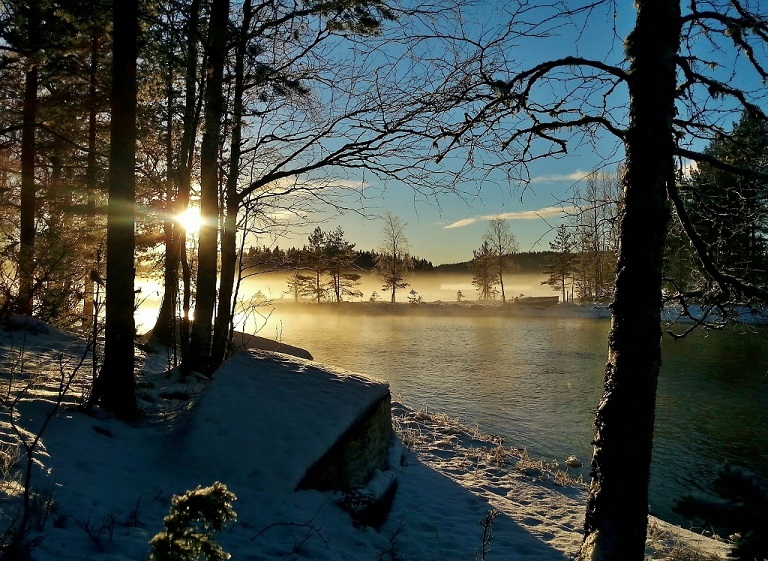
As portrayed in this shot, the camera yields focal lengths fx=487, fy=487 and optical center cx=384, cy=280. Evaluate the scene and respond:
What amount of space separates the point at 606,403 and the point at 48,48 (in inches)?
546

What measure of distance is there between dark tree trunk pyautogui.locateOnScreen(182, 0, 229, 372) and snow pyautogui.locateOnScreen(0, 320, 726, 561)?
43.3 inches

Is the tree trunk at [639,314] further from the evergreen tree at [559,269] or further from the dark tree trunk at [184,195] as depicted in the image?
the evergreen tree at [559,269]

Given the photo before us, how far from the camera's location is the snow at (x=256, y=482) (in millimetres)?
3596

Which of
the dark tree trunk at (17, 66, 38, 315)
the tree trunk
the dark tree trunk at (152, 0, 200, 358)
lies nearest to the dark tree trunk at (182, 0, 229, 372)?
the dark tree trunk at (152, 0, 200, 358)

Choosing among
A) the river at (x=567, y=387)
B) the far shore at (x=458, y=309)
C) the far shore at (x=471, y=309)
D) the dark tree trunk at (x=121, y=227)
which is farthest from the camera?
the far shore at (x=458, y=309)

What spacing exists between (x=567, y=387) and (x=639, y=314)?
516 inches

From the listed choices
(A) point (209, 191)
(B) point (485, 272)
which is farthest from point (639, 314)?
(B) point (485, 272)

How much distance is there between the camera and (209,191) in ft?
27.1

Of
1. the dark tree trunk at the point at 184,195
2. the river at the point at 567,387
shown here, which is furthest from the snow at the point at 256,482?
the dark tree trunk at the point at 184,195

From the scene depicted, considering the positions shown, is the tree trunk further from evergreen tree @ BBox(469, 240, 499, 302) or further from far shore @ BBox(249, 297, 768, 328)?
evergreen tree @ BBox(469, 240, 499, 302)

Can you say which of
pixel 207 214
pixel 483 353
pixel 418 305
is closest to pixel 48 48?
pixel 207 214

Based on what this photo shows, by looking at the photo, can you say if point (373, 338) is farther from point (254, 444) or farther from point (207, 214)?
point (254, 444)

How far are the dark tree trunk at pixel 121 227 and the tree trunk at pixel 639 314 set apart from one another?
16.3ft

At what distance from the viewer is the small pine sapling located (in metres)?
1.58
